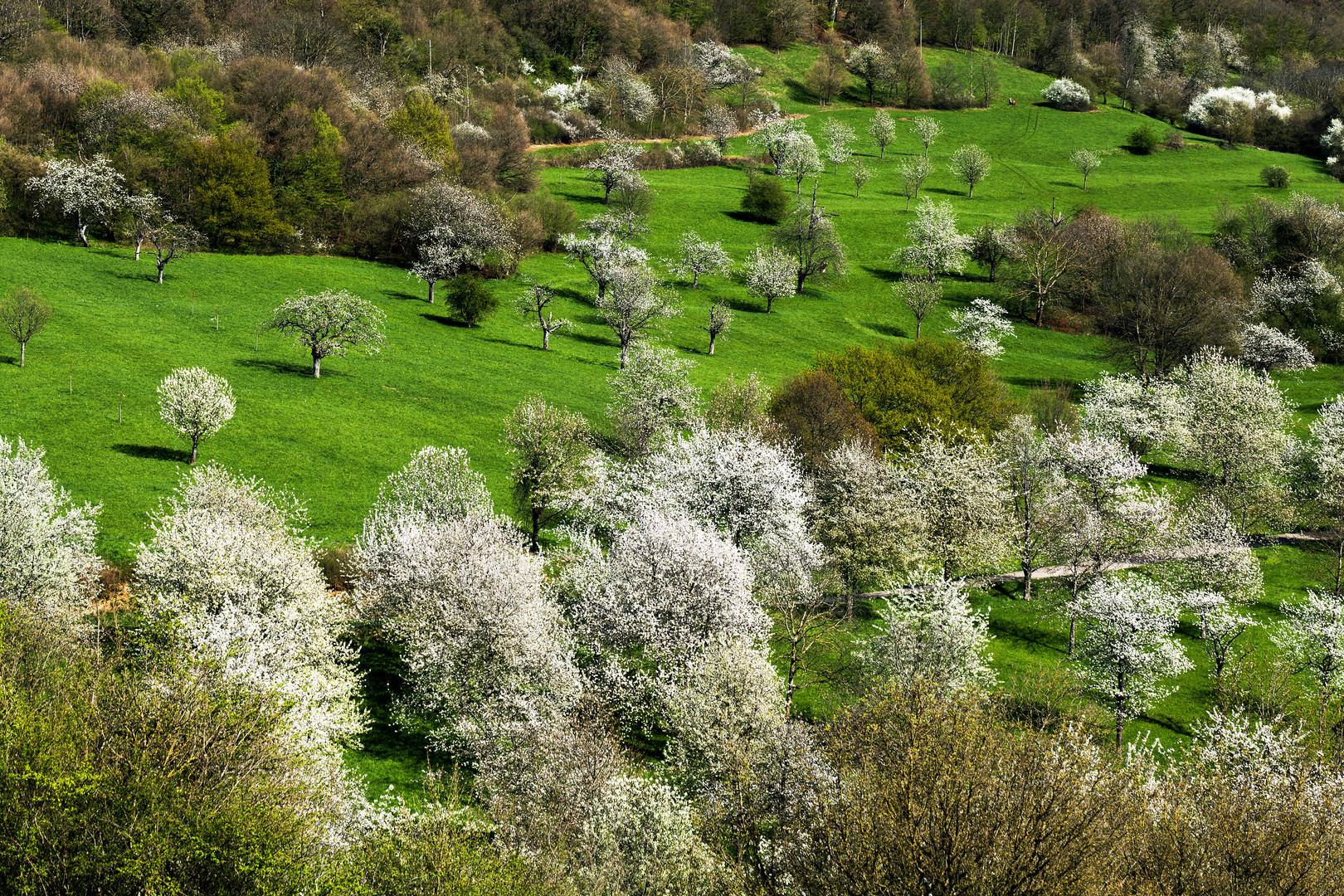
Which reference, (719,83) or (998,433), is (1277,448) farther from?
(719,83)

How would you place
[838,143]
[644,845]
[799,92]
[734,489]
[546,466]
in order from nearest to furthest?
[644,845] < [734,489] < [546,466] < [838,143] < [799,92]

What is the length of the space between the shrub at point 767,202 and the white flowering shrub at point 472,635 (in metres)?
91.0

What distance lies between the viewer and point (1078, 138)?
172 meters

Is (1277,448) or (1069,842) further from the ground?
(1069,842)

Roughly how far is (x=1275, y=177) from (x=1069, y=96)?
48385mm

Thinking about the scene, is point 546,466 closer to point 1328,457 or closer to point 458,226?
point 458,226

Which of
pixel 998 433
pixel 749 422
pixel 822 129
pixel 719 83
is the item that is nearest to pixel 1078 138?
pixel 822 129

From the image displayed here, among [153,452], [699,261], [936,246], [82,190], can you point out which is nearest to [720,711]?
[153,452]

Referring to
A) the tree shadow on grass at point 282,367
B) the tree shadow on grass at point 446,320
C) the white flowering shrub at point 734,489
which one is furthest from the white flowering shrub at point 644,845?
the tree shadow on grass at point 446,320

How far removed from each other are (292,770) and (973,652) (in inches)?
1206

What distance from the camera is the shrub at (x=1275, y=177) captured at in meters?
151

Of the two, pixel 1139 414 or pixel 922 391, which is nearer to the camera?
pixel 922 391

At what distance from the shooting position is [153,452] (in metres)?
59.9

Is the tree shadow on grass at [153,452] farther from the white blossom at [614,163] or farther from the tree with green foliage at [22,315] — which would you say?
the white blossom at [614,163]
